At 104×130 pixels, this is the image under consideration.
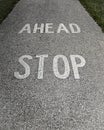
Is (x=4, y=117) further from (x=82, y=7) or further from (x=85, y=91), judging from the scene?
(x=82, y=7)

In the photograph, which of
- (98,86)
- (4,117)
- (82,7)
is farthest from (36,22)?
(4,117)

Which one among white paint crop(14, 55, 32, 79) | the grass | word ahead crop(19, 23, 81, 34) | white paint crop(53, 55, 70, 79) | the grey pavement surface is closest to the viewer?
the grey pavement surface

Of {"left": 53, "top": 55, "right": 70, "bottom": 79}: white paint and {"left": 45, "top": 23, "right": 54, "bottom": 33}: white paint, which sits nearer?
{"left": 53, "top": 55, "right": 70, "bottom": 79}: white paint

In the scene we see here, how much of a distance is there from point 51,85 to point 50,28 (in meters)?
4.28

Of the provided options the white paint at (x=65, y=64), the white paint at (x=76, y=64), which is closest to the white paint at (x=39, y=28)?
the white paint at (x=65, y=64)

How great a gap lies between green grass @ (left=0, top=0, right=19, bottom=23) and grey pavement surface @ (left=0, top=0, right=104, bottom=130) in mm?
1415

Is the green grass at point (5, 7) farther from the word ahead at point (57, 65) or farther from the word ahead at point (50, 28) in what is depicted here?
the word ahead at point (57, 65)

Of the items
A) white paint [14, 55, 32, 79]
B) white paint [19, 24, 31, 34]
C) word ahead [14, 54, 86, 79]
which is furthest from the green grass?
word ahead [14, 54, 86, 79]

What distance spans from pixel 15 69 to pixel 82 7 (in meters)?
7.15

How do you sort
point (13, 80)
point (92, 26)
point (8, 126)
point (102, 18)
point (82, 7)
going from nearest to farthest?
point (8, 126) → point (13, 80) → point (92, 26) → point (102, 18) → point (82, 7)

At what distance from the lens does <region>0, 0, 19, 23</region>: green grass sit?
497 inches

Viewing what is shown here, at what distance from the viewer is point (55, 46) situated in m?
8.98

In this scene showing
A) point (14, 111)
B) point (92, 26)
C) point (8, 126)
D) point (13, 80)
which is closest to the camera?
point (8, 126)

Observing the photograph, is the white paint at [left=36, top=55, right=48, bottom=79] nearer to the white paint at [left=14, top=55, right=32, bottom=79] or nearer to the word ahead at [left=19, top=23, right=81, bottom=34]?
the white paint at [left=14, top=55, right=32, bottom=79]
